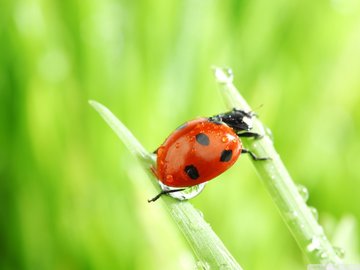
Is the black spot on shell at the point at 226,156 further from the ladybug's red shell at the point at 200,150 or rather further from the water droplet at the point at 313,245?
the water droplet at the point at 313,245

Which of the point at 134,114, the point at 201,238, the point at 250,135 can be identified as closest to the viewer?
the point at 201,238

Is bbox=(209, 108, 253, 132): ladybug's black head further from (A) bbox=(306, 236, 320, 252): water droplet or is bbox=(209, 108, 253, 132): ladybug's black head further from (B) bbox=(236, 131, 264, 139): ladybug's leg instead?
(A) bbox=(306, 236, 320, 252): water droplet

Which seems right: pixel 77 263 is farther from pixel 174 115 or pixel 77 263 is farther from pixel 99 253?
pixel 174 115

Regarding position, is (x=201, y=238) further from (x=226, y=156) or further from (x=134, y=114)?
(x=134, y=114)

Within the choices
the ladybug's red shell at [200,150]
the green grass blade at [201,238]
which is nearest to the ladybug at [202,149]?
the ladybug's red shell at [200,150]

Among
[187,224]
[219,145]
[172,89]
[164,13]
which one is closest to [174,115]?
[172,89]

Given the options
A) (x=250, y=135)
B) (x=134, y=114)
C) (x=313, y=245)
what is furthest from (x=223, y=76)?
(x=134, y=114)

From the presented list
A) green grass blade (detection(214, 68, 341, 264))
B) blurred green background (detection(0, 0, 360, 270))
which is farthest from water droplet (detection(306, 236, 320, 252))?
blurred green background (detection(0, 0, 360, 270))

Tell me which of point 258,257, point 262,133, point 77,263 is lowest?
point 258,257
